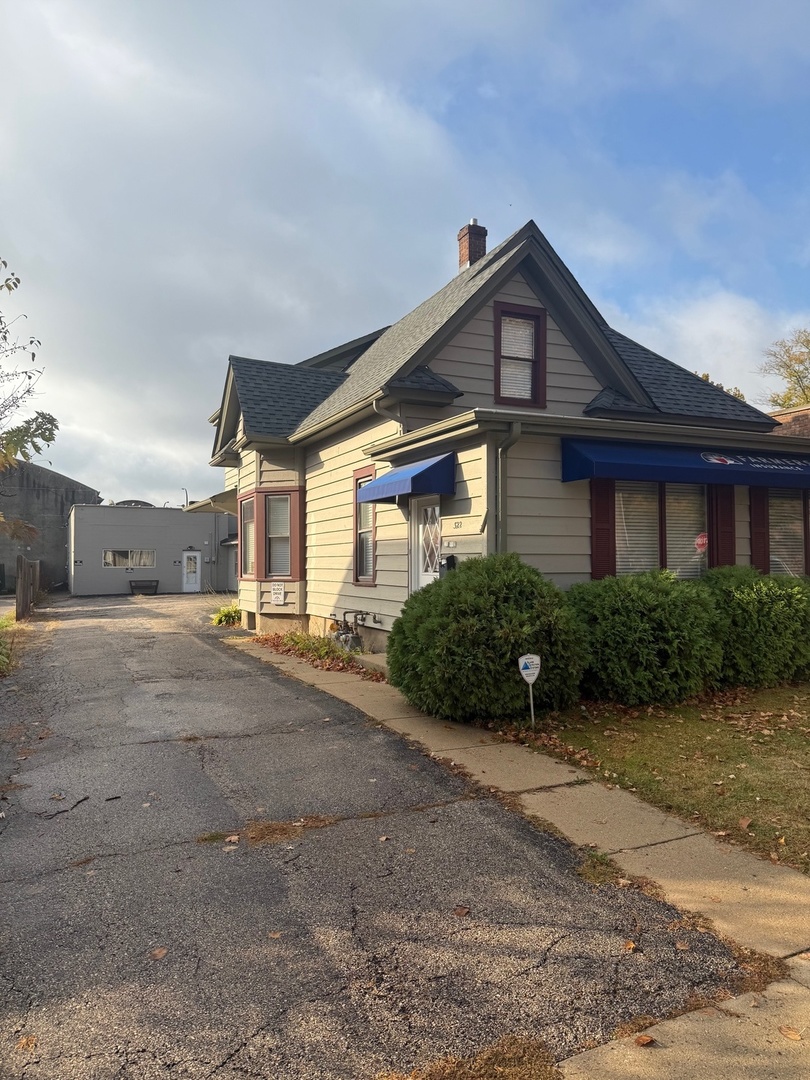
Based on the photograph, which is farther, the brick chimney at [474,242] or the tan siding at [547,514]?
the brick chimney at [474,242]

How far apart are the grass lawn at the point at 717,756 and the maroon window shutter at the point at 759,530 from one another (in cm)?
199

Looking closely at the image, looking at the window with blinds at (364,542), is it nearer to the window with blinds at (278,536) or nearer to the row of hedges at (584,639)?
the window with blinds at (278,536)

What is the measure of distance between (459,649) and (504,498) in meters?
2.08

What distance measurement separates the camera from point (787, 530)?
1026cm

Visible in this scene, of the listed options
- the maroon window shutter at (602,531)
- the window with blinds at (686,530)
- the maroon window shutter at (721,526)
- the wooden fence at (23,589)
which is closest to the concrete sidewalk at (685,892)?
the maroon window shutter at (602,531)

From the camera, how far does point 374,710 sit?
805cm

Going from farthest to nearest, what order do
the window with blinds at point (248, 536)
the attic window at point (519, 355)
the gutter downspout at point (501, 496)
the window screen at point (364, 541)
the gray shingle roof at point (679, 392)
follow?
the window with blinds at point (248, 536) < the gray shingle roof at point (679, 392) < the window screen at point (364, 541) < the attic window at point (519, 355) < the gutter downspout at point (501, 496)

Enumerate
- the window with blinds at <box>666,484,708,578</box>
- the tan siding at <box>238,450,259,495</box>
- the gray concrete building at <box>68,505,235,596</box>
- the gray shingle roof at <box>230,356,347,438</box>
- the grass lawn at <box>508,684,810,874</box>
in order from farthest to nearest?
the gray concrete building at <box>68,505,235,596</box> < the tan siding at <box>238,450,259,495</box> < the gray shingle roof at <box>230,356,347,438</box> < the window with blinds at <box>666,484,708,578</box> < the grass lawn at <box>508,684,810,874</box>

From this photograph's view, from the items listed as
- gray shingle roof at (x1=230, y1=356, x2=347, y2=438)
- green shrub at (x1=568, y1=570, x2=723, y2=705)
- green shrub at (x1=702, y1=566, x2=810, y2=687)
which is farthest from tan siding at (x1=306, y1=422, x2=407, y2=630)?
green shrub at (x1=702, y1=566, x2=810, y2=687)

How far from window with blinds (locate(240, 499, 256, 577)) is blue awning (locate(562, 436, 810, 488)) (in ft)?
29.9

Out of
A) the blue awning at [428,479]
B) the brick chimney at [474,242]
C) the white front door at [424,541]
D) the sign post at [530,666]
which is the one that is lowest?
the sign post at [530,666]

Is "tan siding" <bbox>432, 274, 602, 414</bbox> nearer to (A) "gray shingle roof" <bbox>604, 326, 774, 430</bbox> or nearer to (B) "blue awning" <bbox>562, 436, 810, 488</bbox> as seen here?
(A) "gray shingle roof" <bbox>604, 326, 774, 430</bbox>

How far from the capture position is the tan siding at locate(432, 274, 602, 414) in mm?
11211

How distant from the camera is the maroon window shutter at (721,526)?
31.3ft
